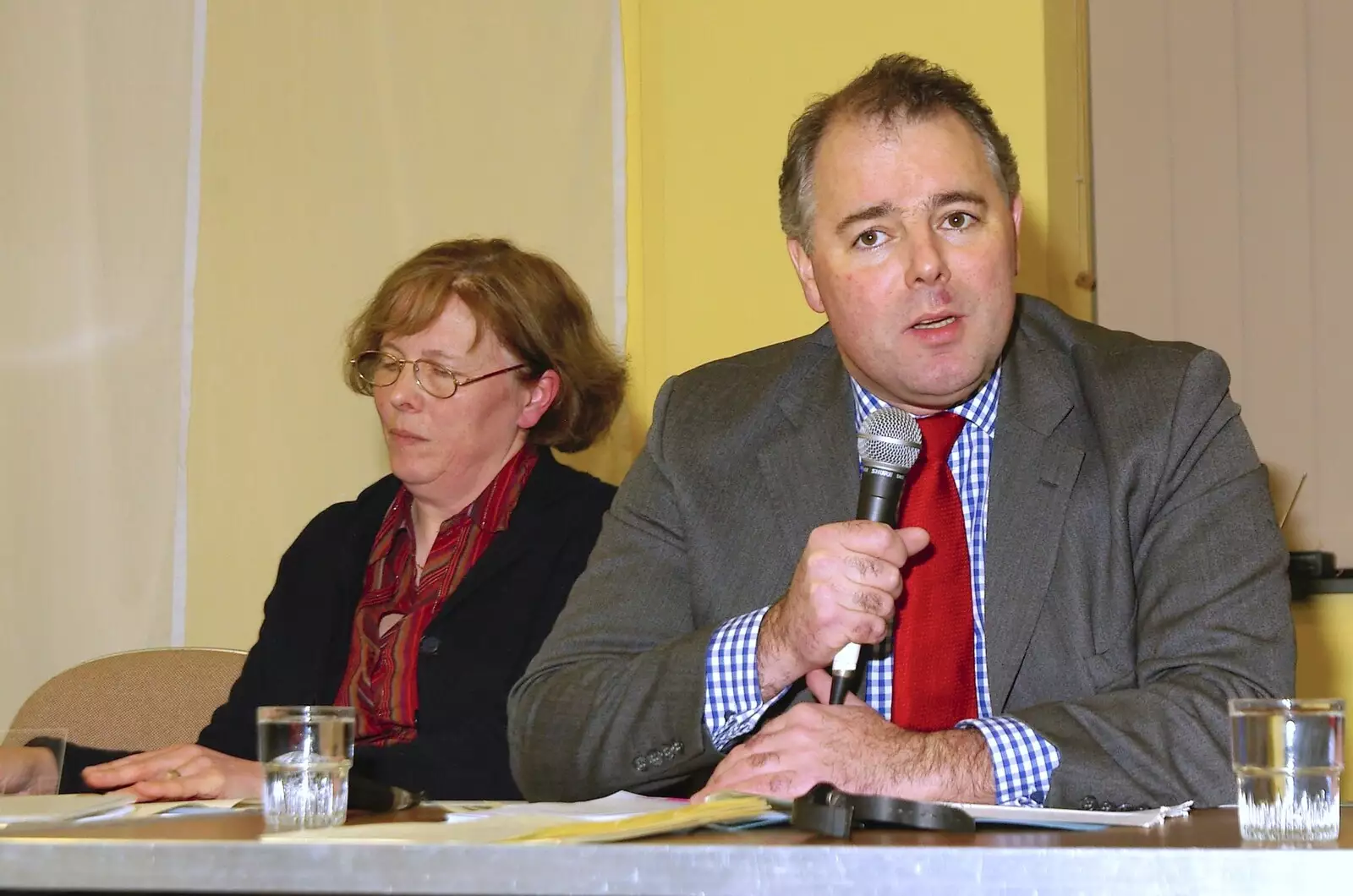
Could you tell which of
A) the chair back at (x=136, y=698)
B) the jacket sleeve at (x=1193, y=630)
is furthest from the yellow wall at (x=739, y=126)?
the chair back at (x=136, y=698)

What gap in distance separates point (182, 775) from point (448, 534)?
0.83 metres

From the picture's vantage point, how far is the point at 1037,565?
6.53 feet

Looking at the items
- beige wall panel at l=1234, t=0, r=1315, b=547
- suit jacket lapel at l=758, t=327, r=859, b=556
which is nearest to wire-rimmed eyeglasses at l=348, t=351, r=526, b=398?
suit jacket lapel at l=758, t=327, r=859, b=556

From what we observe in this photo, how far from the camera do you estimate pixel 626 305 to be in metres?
3.32

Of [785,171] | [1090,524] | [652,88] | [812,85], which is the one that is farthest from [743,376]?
[652,88]

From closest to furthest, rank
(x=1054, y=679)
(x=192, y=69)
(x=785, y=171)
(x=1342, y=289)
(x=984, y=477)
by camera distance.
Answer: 1. (x=1054, y=679)
2. (x=984, y=477)
3. (x=785, y=171)
4. (x=1342, y=289)
5. (x=192, y=69)

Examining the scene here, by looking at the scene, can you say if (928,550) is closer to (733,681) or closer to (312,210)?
(733,681)

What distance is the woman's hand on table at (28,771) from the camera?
1812 millimetres

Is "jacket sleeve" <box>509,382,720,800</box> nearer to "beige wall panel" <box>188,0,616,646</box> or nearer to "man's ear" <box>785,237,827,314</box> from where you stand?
"man's ear" <box>785,237,827,314</box>

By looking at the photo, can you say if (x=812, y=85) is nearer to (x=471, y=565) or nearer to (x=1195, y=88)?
(x=1195, y=88)

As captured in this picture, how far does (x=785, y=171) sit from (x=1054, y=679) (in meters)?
0.85

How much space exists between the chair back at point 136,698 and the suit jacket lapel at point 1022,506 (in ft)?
5.05

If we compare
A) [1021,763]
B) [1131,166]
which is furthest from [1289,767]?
[1131,166]

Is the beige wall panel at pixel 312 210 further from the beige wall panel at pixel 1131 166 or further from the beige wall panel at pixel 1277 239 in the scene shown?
the beige wall panel at pixel 1277 239
